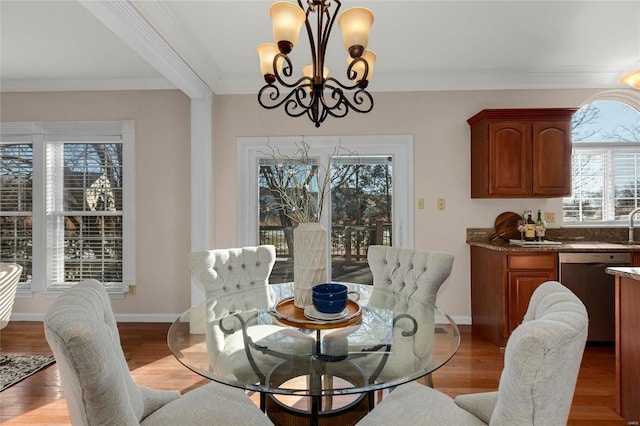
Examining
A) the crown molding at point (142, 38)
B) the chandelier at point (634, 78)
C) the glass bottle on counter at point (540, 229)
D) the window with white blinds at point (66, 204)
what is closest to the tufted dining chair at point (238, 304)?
the crown molding at point (142, 38)

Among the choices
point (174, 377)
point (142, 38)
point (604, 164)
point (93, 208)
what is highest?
point (142, 38)

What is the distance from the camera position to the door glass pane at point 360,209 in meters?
3.50

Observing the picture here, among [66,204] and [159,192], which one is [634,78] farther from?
[66,204]

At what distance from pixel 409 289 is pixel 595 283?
1.99 m

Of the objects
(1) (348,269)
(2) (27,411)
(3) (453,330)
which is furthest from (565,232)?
(2) (27,411)

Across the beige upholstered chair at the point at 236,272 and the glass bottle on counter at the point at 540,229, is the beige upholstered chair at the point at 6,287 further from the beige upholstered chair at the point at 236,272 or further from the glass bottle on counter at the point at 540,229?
the glass bottle on counter at the point at 540,229

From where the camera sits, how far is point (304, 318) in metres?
1.41

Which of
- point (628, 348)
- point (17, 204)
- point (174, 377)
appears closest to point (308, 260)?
point (174, 377)

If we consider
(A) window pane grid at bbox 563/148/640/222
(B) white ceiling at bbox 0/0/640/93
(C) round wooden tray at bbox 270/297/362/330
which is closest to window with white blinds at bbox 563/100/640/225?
(A) window pane grid at bbox 563/148/640/222

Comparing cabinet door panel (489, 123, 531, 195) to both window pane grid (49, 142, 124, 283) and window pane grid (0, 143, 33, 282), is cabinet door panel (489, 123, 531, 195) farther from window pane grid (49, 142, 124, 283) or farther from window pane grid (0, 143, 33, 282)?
window pane grid (0, 143, 33, 282)

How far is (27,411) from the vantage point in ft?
6.51

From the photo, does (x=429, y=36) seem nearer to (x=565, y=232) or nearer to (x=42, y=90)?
(x=565, y=232)

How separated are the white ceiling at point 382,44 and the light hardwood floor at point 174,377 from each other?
2.32 m

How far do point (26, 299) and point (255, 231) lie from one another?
2.61 metres
